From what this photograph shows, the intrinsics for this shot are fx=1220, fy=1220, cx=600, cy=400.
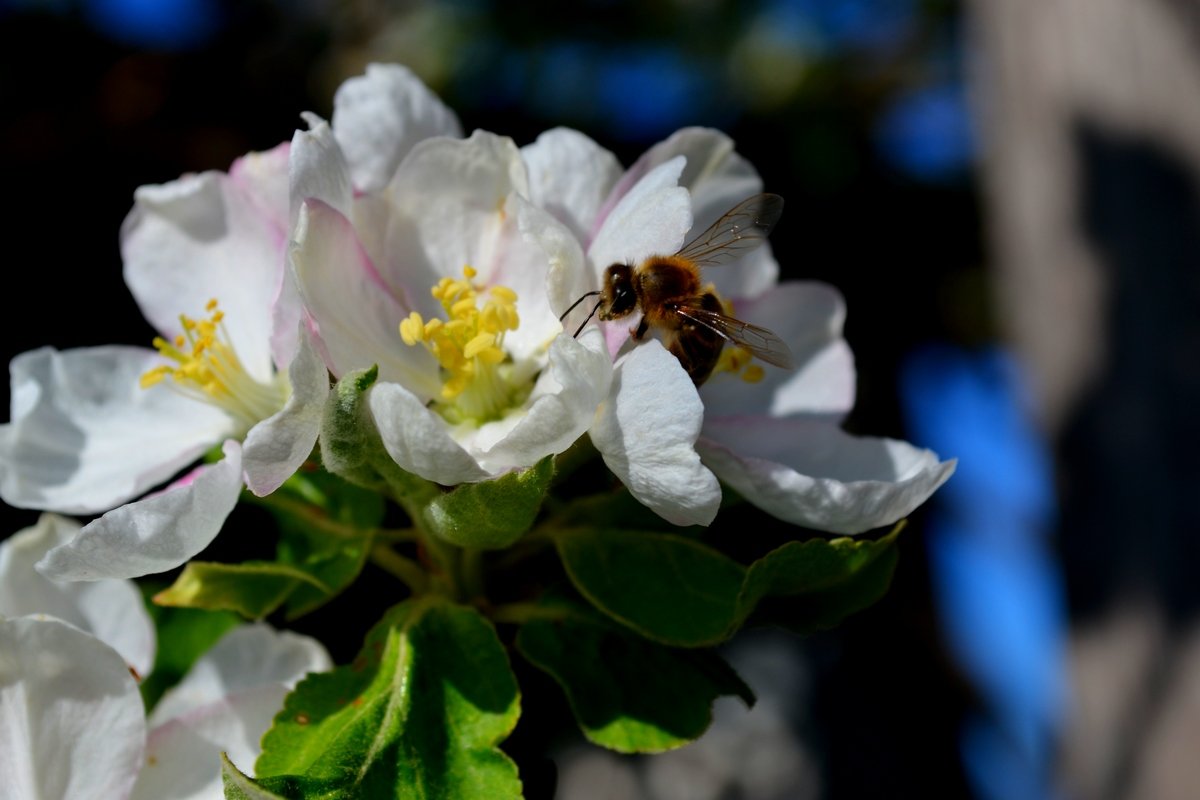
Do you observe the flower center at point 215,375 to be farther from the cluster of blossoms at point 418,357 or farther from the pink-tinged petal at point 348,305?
the pink-tinged petal at point 348,305

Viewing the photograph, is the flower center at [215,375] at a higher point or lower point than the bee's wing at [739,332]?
lower

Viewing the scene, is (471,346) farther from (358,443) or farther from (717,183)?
(717,183)

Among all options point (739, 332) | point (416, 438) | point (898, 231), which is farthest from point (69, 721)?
point (898, 231)

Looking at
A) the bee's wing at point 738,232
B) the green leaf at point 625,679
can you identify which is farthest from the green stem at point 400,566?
the bee's wing at point 738,232

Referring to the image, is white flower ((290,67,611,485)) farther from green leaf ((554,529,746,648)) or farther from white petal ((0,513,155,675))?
white petal ((0,513,155,675))

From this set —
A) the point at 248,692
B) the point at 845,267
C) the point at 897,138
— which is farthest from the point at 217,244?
the point at 897,138

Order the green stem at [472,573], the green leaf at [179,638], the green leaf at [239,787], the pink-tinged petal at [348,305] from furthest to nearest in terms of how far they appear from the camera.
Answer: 1. the green leaf at [179,638]
2. the green stem at [472,573]
3. the pink-tinged petal at [348,305]
4. the green leaf at [239,787]

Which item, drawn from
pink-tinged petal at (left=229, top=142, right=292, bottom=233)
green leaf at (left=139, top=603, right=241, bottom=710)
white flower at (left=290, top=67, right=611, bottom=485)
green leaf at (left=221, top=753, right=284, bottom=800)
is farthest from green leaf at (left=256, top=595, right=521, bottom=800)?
pink-tinged petal at (left=229, top=142, right=292, bottom=233)
